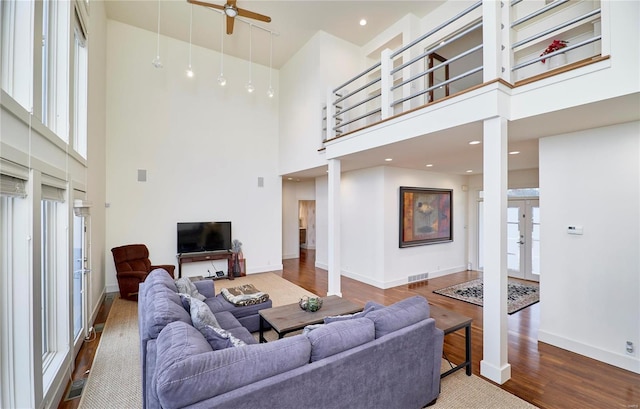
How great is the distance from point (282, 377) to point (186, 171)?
5741mm

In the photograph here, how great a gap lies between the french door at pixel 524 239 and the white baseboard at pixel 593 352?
3218 mm

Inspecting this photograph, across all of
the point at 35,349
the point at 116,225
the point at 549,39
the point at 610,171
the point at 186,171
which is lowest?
the point at 35,349

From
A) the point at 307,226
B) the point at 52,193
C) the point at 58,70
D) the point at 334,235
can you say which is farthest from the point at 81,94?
the point at 307,226

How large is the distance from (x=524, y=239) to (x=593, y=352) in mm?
3688

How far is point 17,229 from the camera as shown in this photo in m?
1.91

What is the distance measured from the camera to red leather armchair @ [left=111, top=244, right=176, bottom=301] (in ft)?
15.7

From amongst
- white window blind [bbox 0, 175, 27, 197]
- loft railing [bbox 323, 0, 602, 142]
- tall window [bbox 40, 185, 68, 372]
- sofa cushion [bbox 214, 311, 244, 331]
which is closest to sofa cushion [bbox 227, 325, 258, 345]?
sofa cushion [bbox 214, 311, 244, 331]

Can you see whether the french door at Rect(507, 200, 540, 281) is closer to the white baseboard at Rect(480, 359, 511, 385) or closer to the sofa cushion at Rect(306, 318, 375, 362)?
the white baseboard at Rect(480, 359, 511, 385)

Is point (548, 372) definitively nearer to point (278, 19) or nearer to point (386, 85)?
point (386, 85)

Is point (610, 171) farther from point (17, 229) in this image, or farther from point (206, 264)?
point (206, 264)

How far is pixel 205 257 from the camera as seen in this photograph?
6059mm

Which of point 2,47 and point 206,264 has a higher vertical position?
point 2,47

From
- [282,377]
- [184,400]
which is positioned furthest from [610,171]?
[184,400]

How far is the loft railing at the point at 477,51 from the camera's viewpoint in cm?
287
